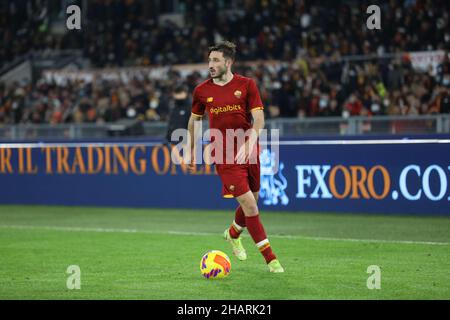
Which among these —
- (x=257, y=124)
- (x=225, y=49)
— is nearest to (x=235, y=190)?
(x=257, y=124)

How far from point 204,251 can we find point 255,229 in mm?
2555

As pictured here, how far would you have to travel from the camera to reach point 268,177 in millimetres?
18328

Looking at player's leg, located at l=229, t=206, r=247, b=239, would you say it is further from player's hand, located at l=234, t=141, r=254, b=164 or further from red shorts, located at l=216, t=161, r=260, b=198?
player's hand, located at l=234, t=141, r=254, b=164

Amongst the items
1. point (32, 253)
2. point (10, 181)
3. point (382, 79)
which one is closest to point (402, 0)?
point (382, 79)

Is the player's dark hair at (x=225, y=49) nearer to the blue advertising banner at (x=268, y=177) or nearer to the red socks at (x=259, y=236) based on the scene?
the red socks at (x=259, y=236)

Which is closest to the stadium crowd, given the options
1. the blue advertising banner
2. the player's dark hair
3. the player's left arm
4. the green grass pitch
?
the blue advertising banner

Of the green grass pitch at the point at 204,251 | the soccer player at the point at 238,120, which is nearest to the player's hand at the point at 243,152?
Answer: the soccer player at the point at 238,120

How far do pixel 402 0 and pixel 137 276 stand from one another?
16819 mm

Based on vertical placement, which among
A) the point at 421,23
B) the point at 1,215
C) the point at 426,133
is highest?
the point at 421,23

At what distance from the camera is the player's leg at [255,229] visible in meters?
9.79

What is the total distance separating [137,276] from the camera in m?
9.91

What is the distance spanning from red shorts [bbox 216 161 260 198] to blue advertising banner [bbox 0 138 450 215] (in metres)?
6.94

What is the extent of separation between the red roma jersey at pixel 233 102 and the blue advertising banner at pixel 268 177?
709 centimetres
